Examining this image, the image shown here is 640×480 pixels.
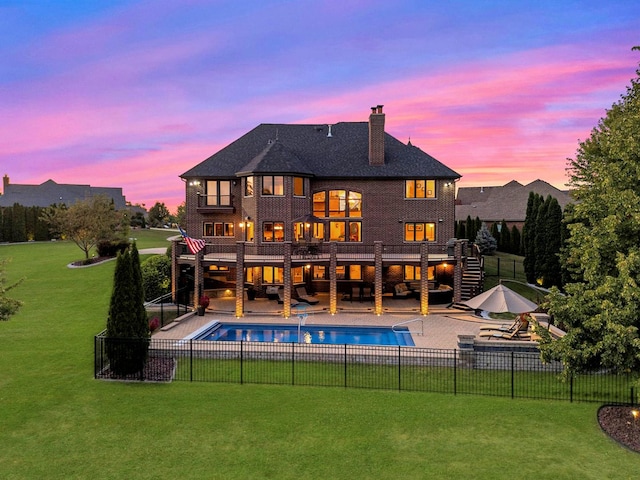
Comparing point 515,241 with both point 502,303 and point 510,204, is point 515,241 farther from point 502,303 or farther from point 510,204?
point 502,303

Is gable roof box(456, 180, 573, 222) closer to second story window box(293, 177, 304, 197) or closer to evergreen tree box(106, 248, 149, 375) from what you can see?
second story window box(293, 177, 304, 197)

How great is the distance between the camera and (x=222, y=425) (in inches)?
472

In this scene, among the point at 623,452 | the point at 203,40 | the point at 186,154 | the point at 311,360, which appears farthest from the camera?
the point at 186,154

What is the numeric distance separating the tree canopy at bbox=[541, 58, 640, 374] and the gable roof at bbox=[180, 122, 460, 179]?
18465 mm

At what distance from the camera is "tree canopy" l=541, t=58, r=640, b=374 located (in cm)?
1115

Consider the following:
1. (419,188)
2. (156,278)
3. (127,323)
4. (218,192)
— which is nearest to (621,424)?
(127,323)

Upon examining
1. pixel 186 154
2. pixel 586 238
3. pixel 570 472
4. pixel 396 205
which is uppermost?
pixel 186 154

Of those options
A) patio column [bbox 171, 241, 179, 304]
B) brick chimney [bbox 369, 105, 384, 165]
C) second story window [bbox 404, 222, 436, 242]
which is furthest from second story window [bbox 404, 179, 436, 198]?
patio column [bbox 171, 241, 179, 304]

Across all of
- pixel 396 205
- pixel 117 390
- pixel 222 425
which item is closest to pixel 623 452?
pixel 222 425

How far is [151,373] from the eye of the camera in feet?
52.5

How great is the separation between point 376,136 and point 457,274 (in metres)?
11.5

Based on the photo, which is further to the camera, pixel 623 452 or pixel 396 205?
pixel 396 205

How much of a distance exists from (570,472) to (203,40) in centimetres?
3139

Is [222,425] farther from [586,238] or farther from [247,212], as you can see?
[247,212]
